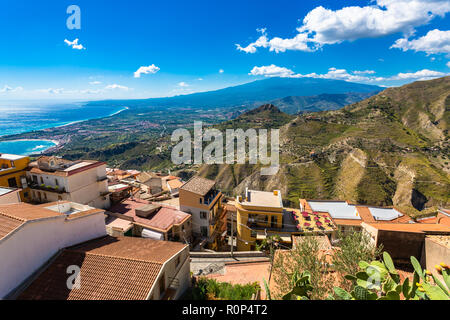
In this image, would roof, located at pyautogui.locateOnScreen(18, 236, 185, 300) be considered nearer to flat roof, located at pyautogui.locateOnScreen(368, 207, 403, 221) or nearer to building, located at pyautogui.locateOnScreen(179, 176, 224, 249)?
building, located at pyautogui.locateOnScreen(179, 176, 224, 249)

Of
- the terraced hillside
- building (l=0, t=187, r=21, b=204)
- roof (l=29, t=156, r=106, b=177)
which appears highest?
roof (l=29, t=156, r=106, b=177)

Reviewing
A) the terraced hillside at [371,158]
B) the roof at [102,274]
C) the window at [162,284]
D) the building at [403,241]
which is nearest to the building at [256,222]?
the building at [403,241]

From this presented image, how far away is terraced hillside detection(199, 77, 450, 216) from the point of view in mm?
56312

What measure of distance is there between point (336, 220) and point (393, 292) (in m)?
24.3

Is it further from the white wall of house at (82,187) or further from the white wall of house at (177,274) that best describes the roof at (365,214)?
the white wall of house at (82,187)

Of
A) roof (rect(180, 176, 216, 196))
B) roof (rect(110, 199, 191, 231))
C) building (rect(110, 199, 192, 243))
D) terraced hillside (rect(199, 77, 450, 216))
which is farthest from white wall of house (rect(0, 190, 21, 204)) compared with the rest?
terraced hillside (rect(199, 77, 450, 216))

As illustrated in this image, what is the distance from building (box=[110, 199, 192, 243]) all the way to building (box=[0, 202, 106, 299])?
7.24 metres

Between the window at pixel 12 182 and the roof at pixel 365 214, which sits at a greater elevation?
the window at pixel 12 182

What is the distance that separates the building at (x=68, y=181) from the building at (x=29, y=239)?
10704 millimetres

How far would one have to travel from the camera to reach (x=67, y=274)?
33.3 ft

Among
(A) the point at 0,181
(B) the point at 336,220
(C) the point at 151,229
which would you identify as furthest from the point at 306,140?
(A) the point at 0,181

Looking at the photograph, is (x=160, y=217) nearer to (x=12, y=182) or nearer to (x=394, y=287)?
(x=12, y=182)

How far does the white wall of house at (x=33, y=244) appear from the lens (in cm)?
925
